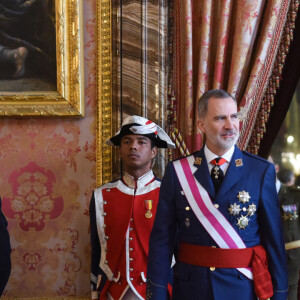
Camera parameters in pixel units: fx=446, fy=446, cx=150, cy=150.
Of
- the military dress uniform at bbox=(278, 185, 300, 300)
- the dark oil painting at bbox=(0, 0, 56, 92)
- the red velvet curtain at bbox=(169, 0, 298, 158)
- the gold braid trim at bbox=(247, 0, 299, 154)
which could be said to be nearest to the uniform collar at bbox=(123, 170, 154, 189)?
the red velvet curtain at bbox=(169, 0, 298, 158)

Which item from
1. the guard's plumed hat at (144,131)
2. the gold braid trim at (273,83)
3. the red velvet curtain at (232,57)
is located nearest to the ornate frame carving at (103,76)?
the guard's plumed hat at (144,131)

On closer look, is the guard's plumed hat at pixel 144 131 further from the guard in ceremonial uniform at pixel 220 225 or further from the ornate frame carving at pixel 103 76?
the guard in ceremonial uniform at pixel 220 225

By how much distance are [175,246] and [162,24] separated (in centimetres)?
137

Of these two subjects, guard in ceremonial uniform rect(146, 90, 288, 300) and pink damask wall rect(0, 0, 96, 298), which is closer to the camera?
guard in ceremonial uniform rect(146, 90, 288, 300)

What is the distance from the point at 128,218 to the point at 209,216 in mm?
655

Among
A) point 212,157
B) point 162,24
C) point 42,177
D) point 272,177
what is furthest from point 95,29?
point 272,177

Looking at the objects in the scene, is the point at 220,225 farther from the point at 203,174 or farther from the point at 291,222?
the point at 291,222

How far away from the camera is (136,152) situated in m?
2.25

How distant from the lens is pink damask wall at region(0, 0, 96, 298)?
2625mm

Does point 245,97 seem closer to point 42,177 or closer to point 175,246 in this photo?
point 175,246

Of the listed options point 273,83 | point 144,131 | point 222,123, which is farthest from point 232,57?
point 222,123

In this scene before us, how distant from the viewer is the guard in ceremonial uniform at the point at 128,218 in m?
2.15

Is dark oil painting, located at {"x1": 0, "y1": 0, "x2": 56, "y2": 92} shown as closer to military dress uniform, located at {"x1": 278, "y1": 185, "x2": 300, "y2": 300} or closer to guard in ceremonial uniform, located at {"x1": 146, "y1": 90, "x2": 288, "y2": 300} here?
guard in ceremonial uniform, located at {"x1": 146, "y1": 90, "x2": 288, "y2": 300}

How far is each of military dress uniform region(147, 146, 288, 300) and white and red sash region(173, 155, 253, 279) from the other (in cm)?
1
